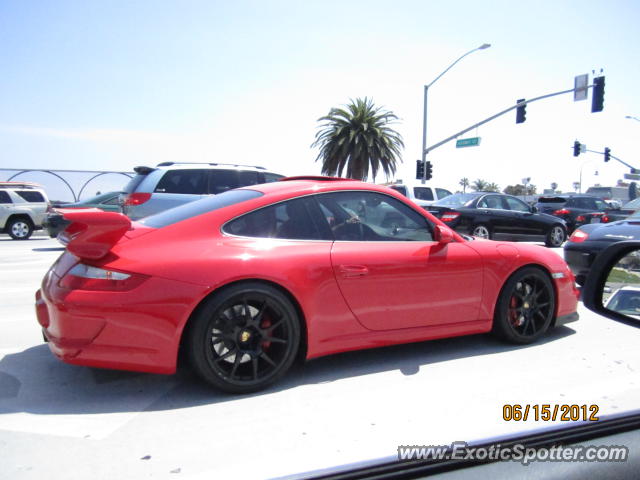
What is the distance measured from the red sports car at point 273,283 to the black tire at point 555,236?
32.7 ft

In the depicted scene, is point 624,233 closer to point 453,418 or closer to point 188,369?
point 453,418

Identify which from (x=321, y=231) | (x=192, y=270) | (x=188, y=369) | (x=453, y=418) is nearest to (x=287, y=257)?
(x=321, y=231)

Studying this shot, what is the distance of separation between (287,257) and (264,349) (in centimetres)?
59

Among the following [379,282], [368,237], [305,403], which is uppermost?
[368,237]

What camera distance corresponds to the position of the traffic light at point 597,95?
62.8ft

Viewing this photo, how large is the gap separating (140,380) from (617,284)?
2.80m

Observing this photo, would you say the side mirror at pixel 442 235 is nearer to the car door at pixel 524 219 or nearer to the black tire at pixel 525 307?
the black tire at pixel 525 307

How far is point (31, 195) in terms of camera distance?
14.5 m

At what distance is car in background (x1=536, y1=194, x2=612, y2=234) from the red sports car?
1347 centimetres

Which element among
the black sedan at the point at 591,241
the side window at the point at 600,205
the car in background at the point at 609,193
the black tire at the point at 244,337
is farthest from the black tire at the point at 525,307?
the car in background at the point at 609,193

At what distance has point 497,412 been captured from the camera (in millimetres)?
2670

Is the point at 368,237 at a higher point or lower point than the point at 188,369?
higher

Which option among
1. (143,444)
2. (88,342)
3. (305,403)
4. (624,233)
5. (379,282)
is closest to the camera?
(143,444)

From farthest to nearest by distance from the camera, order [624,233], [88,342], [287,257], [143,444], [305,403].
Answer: [624,233] < [287,257] < [305,403] < [88,342] < [143,444]
